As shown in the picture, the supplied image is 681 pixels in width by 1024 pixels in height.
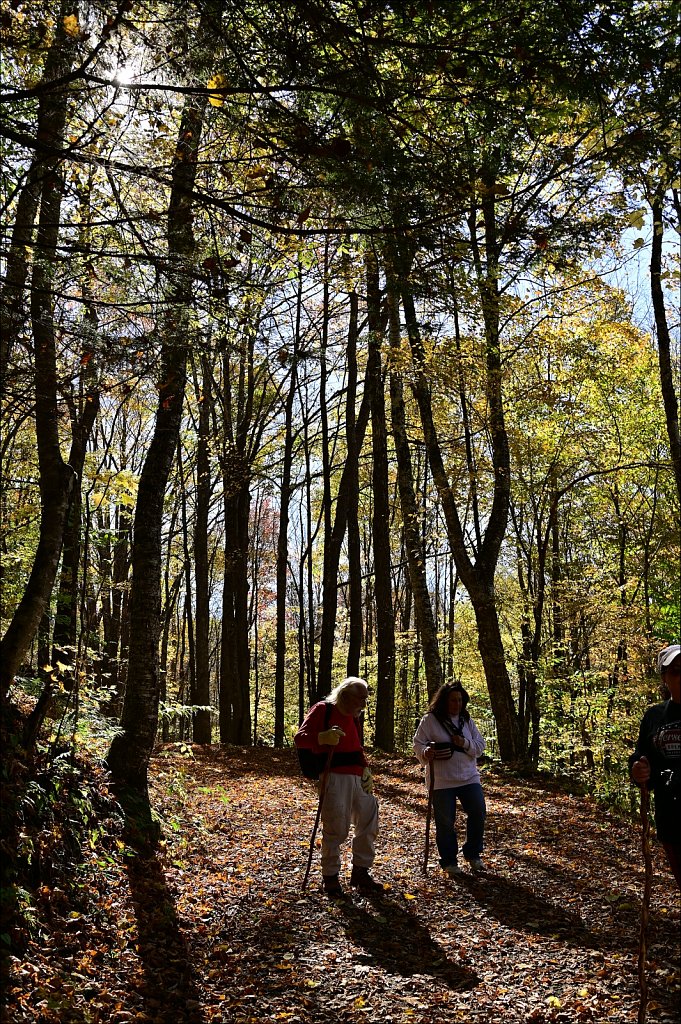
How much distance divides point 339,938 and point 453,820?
78.5 inches

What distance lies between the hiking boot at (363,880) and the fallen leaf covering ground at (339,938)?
0.49 ft

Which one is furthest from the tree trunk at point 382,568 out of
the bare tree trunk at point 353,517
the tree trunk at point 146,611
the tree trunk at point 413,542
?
the tree trunk at point 146,611

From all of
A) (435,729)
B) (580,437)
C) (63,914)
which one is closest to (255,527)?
(580,437)

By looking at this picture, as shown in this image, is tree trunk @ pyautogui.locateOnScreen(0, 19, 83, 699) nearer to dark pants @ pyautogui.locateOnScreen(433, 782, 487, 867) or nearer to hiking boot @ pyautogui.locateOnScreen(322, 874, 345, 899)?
hiking boot @ pyautogui.locateOnScreen(322, 874, 345, 899)

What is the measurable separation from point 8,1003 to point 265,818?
20.0 feet

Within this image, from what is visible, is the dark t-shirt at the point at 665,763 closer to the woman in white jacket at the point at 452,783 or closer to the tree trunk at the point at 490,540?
the woman in white jacket at the point at 452,783

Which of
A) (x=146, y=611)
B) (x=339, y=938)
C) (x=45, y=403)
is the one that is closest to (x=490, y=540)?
(x=146, y=611)

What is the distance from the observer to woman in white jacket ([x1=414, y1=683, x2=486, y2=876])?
24.0 feet

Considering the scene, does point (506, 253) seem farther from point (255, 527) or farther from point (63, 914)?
point (255, 527)

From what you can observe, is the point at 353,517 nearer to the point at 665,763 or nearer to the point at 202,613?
the point at 202,613

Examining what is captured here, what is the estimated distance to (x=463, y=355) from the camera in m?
13.5

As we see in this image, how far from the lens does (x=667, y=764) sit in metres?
4.72

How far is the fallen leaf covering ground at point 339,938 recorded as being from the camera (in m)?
4.43

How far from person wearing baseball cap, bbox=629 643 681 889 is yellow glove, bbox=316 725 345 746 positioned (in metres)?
2.64
